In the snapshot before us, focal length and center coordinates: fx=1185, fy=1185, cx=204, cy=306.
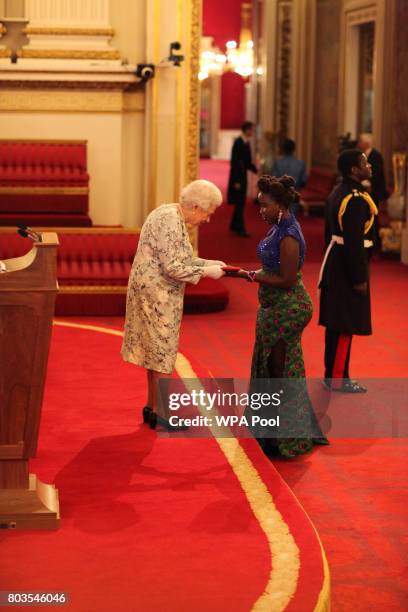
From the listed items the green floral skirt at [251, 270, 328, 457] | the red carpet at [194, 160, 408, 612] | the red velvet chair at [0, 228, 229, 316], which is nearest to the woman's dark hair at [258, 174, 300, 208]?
the green floral skirt at [251, 270, 328, 457]

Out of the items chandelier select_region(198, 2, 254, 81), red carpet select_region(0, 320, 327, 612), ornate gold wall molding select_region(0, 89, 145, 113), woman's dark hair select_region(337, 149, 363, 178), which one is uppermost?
chandelier select_region(198, 2, 254, 81)

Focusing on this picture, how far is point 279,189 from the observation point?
229 inches

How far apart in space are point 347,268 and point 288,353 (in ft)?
4.05

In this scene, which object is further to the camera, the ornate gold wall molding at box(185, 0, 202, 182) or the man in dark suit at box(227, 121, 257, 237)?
the man in dark suit at box(227, 121, 257, 237)

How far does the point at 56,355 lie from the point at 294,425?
7.46ft

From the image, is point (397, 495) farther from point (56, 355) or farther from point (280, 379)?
point (56, 355)

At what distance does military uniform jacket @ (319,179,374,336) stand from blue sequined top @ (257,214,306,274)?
1029 millimetres

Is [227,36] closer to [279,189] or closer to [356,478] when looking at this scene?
[279,189]

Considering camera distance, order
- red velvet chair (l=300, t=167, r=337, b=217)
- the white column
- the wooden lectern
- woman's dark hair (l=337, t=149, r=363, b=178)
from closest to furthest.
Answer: the wooden lectern → woman's dark hair (l=337, t=149, r=363, b=178) → the white column → red velvet chair (l=300, t=167, r=337, b=217)

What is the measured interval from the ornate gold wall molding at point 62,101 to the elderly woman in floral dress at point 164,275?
20.0 feet

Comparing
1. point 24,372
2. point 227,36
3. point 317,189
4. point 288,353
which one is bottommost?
point 317,189

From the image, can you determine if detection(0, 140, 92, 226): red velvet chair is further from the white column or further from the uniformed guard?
the uniformed guard

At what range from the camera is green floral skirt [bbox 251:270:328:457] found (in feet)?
19.5

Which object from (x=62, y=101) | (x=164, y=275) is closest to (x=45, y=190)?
(x=62, y=101)
